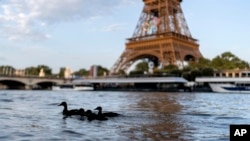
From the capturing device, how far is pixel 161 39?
294 feet

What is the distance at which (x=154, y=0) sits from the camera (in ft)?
320

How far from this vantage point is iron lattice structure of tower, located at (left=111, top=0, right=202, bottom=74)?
88.2m

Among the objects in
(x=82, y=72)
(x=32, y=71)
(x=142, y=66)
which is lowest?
(x=82, y=72)

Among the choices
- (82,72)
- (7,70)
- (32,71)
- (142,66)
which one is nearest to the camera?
(142,66)

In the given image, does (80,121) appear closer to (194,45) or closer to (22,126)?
(22,126)

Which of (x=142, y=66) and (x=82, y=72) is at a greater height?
(x=142, y=66)

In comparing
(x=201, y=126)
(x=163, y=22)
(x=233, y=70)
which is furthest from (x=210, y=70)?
(x=201, y=126)

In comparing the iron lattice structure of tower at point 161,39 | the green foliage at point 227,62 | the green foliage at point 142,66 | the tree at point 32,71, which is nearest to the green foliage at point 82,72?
the tree at point 32,71

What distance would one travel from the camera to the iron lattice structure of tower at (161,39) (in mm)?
88250

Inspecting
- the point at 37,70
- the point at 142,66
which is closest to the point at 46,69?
the point at 37,70

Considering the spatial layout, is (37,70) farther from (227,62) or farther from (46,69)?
(227,62)

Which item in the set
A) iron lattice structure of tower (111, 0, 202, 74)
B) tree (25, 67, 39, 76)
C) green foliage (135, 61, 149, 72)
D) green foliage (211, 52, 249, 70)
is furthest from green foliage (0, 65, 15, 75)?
green foliage (211, 52, 249, 70)

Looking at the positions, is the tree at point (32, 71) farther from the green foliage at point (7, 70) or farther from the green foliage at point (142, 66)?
the green foliage at point (142, 66)

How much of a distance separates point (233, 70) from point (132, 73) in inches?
1167
